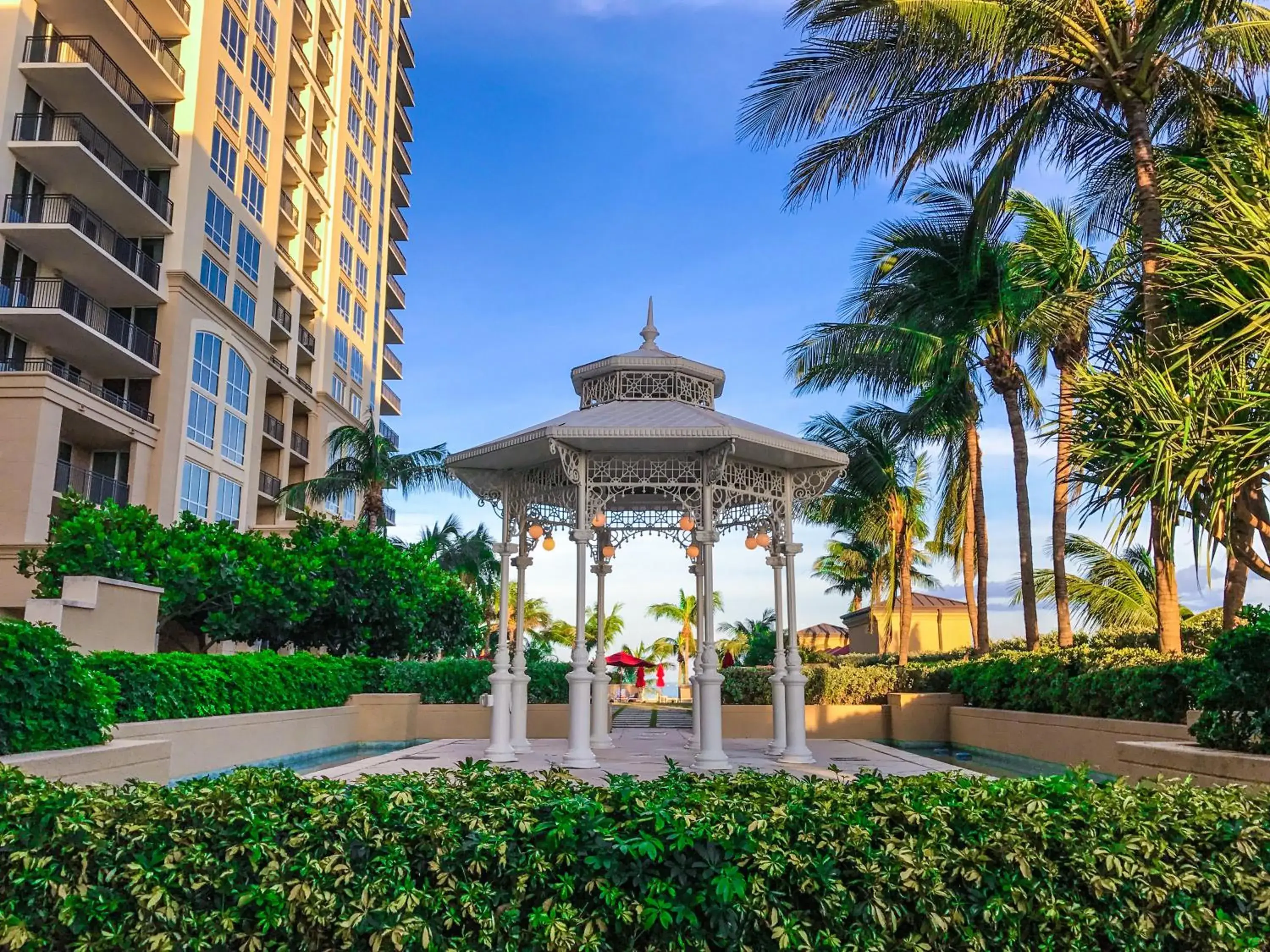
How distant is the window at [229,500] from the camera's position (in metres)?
30.9

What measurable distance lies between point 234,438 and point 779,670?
85.2 ft

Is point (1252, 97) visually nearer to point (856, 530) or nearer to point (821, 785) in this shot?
point (821, 785)

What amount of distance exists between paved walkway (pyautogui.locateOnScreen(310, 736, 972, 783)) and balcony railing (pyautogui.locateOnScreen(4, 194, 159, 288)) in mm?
20373

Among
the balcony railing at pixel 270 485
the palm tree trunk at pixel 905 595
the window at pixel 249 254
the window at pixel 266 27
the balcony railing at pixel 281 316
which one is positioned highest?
the window at pixel 266 27

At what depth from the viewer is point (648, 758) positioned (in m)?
11.3

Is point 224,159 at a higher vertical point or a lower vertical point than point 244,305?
higher

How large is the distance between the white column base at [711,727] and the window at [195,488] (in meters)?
22.8

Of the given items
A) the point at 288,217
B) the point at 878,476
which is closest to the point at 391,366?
the point at 288,217

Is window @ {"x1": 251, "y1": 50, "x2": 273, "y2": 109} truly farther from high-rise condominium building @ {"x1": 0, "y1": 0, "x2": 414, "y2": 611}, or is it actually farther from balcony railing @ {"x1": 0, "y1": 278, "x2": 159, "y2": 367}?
balcony railing @ {"x1": 0, "y1": 278, "x2": 159, "y2": 367}

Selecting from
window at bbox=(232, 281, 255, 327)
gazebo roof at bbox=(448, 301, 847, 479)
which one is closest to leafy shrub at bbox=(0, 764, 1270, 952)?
gazebo roof at bbox=(448, 301, 847, 479)

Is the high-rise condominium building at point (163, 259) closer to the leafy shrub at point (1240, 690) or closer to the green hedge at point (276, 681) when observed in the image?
the green hedge at point (276, 681)

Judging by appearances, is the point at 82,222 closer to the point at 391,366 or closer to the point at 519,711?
the point at 519,711

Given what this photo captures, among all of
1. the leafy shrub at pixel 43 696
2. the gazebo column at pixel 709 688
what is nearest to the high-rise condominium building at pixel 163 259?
the leafy shrub at pixel 43 696

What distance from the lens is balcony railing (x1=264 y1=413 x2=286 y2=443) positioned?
3584 cm
